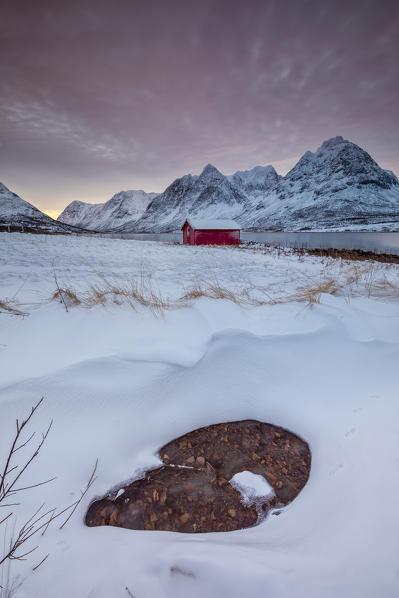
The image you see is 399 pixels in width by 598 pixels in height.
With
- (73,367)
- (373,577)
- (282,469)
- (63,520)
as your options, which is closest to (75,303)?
(73,367)

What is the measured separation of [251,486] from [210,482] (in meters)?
0.25

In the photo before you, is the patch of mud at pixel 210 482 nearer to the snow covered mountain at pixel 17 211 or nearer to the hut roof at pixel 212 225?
the hut roof at pixel 212 225

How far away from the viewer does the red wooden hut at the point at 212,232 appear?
2500 cm

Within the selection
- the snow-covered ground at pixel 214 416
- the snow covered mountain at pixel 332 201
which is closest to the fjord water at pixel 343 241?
the snow-covered ground at pixel 214 416

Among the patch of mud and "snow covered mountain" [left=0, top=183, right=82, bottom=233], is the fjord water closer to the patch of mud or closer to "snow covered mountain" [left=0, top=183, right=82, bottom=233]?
the patch of mud

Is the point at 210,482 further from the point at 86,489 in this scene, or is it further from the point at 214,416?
the point at 86,489

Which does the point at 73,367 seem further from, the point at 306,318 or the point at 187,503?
the point at 306,318

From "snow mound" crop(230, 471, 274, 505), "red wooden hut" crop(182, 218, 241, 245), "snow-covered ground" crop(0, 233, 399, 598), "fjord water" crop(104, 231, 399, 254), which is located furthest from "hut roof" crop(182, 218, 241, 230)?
"snow mound" crop(230, 471, 274, 505)

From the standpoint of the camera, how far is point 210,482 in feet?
4.98

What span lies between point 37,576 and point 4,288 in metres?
4.21

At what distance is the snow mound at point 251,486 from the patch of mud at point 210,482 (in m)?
0.02

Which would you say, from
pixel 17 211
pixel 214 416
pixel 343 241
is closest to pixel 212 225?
pixel 343 241

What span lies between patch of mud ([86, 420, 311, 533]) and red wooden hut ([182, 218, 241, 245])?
24.2 meters

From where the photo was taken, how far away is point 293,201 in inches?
6501
